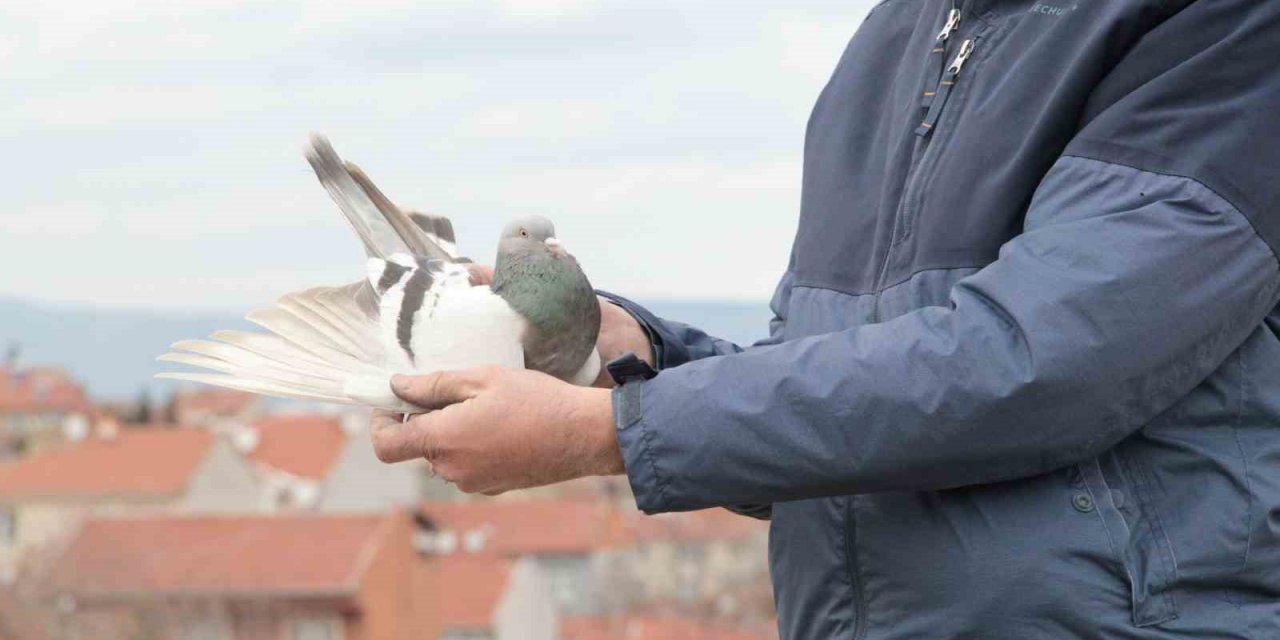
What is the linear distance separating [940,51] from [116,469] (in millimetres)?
60472

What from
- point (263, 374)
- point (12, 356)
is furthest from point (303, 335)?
point (12, 356)

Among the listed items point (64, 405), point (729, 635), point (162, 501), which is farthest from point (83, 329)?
point (729, 635)

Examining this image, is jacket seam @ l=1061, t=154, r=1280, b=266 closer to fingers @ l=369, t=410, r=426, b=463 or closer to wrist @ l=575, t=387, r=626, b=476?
wrist @ l=575, t=387, r=626, b=476

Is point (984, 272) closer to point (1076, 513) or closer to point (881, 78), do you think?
point (1076, 513)

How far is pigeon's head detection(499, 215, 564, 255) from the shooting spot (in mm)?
2666

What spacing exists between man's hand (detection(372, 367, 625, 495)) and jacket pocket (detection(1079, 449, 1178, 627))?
0.64m

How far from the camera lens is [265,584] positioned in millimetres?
38875

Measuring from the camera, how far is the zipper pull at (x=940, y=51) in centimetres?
241

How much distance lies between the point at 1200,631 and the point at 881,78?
3.51 ft

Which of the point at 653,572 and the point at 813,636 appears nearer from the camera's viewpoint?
the point at 813,636

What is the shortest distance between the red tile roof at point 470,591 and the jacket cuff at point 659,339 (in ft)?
123

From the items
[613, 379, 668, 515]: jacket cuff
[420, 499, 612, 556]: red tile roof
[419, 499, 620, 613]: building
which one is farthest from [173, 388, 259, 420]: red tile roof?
[613, 379, 668, 515]: jacket cuff

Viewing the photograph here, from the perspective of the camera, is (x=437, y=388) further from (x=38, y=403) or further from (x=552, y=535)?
(x=38, y=403)

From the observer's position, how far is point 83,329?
10725 cm
